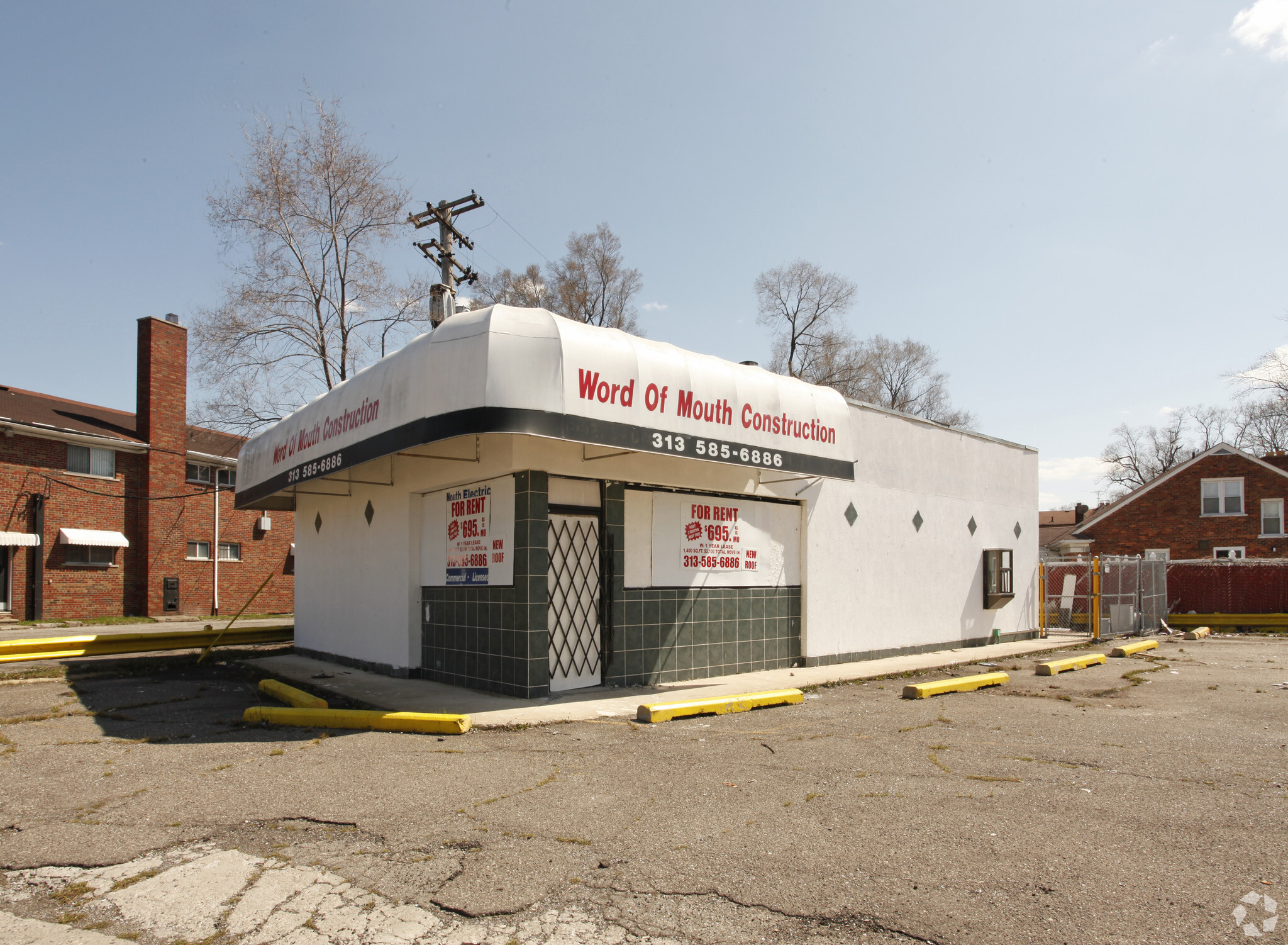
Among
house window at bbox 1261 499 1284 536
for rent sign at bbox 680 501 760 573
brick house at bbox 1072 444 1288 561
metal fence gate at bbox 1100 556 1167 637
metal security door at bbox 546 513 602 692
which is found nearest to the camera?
metal security door at bbox 546 513 602 692

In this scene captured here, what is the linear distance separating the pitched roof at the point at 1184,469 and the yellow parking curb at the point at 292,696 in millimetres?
38335

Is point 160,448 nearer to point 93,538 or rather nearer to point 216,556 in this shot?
point 93,538

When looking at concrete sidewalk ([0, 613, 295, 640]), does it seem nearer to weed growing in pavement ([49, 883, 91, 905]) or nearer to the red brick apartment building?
the red brick apartment building

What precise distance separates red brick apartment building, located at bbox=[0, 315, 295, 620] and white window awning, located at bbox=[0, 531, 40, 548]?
0.04m

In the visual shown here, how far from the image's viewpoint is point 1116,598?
2150 cm

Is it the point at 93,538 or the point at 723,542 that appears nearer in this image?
the point at 723,542

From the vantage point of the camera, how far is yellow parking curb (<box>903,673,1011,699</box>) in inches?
406

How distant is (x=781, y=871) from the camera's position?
14.4 ft

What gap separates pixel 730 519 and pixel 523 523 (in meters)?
3.68

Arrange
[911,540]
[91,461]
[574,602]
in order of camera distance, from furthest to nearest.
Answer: [91,461] → [911,540] → [574,602]

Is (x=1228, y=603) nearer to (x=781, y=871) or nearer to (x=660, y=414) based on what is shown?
(x=660, y=414)

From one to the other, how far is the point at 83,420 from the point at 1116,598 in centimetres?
3320

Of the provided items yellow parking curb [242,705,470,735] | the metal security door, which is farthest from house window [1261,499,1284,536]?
yellow parking curb [242,705,470,735]

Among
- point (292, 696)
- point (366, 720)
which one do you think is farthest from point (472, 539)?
point (366, 720)
